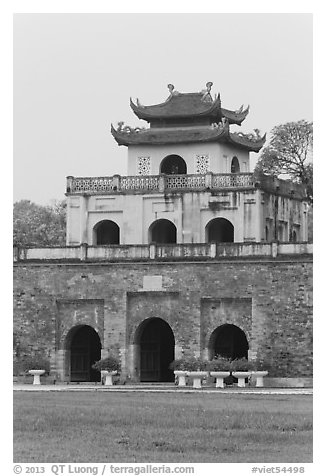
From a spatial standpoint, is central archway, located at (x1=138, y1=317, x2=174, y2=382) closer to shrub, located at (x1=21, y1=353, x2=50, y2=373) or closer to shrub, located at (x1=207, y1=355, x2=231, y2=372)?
shrub, located at (x1=21, y1=353, x2=50, y2=373)

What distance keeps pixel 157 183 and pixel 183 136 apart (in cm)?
242

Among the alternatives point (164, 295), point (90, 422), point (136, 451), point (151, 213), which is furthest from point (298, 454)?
point (151, 213)

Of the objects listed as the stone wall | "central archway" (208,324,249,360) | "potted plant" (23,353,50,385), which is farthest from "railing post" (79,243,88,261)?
"central archway" (208,324,249,360)

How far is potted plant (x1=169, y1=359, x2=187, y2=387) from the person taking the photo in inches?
1900

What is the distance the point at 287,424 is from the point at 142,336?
24.7 m

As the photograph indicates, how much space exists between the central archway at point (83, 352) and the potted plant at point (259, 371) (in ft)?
22.3

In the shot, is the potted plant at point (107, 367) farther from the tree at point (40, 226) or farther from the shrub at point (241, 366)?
the tree at point (40, 226)

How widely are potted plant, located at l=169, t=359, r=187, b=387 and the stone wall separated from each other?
1042 millimetres

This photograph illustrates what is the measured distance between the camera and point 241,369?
4947 cm

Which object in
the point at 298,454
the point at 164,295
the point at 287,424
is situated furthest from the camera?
the point at 164,295

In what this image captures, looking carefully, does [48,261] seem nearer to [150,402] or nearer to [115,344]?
[115,344]

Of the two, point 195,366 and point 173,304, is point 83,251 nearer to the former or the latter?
point 173,304

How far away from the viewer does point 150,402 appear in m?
36.5

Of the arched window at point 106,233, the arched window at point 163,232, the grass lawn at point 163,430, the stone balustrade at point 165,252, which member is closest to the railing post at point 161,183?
the arched window at point 163,232
